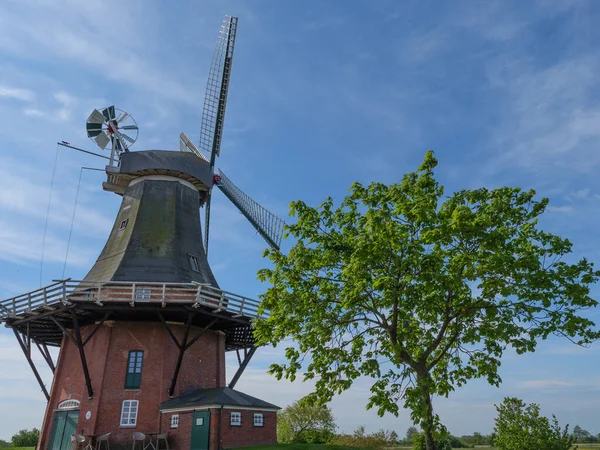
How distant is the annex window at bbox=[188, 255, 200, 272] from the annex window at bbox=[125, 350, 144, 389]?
5034mm

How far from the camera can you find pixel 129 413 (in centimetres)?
2138

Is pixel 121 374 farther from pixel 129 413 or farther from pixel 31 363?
pixel 31 363

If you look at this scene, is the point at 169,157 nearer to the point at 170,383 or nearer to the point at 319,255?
the point at 170,383

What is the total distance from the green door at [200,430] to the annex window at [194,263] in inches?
307

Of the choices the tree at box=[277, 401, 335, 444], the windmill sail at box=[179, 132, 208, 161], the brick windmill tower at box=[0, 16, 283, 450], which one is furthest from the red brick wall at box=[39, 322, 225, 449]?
the tree at box=[277, 401, 335, 444]

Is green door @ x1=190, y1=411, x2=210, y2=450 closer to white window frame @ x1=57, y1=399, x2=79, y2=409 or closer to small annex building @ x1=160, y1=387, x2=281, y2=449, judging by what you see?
small annex building @ x1=160, y1=387, x2=281, y2=449

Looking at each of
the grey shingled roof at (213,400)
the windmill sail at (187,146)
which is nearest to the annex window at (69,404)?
the grey shingled roof at (213,400)

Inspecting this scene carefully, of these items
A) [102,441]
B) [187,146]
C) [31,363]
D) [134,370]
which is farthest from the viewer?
[187,146]

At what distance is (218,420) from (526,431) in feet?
55.1

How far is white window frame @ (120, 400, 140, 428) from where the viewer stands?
2114 centimetres

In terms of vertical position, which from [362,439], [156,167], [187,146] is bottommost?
[362,439]

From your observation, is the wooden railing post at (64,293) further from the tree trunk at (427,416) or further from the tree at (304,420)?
the tree at (304,420)

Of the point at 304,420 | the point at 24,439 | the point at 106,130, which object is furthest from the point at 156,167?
the point at 24,439

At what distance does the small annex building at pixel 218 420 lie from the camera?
19531 mm
